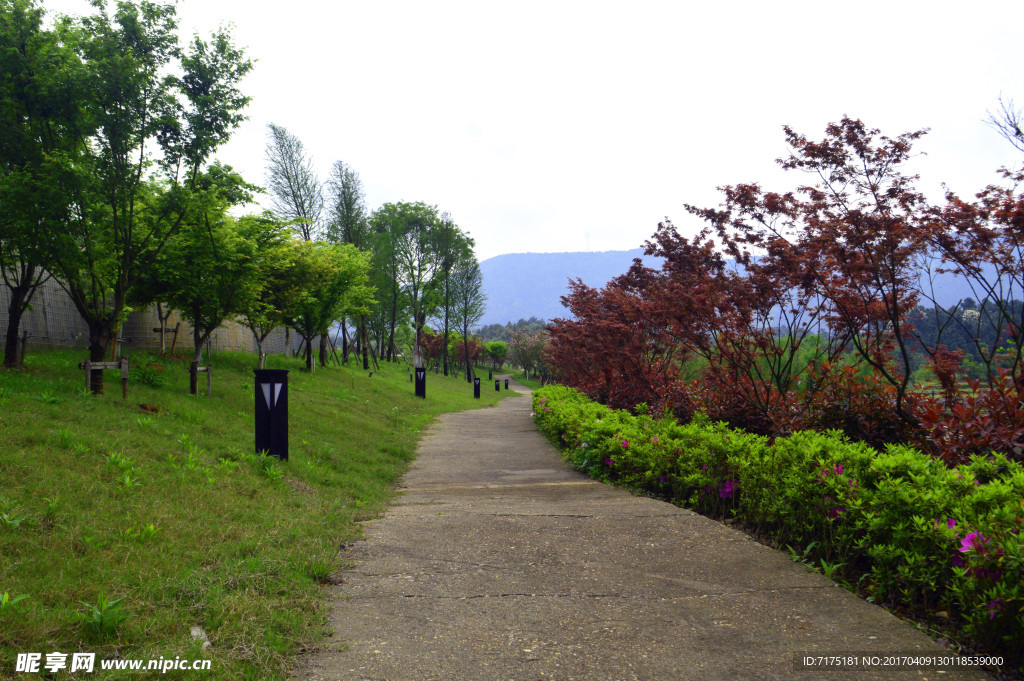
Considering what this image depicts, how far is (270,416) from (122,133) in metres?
5.03

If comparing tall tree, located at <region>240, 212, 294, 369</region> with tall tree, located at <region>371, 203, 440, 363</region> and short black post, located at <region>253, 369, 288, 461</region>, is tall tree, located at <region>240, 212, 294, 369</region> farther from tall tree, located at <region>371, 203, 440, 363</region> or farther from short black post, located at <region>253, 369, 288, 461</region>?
tall tree, located at <region>371, 203, 440, 363</region>

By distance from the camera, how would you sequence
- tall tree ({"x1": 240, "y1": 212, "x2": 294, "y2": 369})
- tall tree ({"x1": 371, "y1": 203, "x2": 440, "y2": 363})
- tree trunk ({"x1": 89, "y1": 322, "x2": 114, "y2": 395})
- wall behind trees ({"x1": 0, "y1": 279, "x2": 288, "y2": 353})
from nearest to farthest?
tree trunk ({"x1": 89, "y1": 322, "x2": 114, "y2": 395})
wall behind trees ({"x1": 0, "y1": 279, "x2": 288, "y2": 353})
tall tree ({"x1": 240, "y1": 212, "x2": 294, "y2": 369})
tall tree ({"x1": 371, "y1": 203, "x2": 440, "y2": 363})

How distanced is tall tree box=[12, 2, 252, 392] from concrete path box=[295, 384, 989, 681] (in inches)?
272

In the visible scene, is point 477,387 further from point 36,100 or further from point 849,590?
point 849,590

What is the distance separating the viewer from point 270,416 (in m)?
7.62

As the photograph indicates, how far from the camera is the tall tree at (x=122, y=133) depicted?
8625 millimetres

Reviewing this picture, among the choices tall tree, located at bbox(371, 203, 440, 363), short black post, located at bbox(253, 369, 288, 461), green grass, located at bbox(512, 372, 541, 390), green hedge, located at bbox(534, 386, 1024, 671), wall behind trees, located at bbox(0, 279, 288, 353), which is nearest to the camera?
green hedge, located at bbox(534, 386, 1024, 671)

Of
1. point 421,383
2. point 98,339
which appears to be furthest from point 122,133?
point 421,383

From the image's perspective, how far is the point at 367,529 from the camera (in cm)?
535

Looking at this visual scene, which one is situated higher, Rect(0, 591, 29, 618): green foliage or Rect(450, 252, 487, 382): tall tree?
Rect(450, 252, 487, 382): tall tree

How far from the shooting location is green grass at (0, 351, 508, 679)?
2.87 meters

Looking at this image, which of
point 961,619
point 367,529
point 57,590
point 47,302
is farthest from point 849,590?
point 47,302

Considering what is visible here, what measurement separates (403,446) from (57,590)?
8.67 metres

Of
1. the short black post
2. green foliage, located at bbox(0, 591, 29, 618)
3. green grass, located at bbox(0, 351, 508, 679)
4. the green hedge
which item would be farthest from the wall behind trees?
the green hedge
